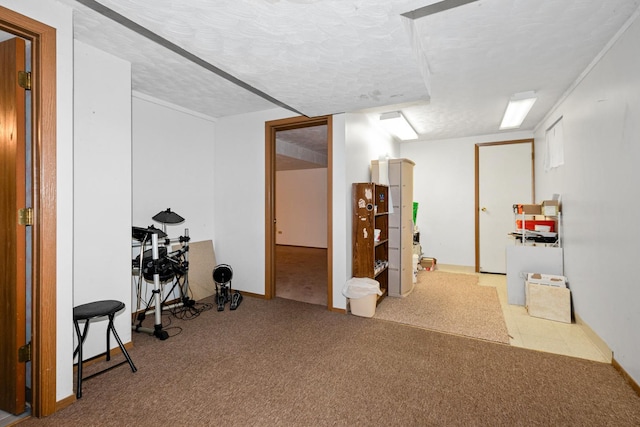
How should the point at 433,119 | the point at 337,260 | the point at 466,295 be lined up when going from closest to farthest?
the point at 337,260 < the point at 466,295 < the point at 433,119

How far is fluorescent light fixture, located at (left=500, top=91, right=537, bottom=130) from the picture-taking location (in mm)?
3457

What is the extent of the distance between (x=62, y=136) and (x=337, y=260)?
2.73 meters

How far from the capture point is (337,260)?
3.57m

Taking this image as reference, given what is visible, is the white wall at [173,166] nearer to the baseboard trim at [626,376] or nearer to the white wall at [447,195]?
the white wall at [447,195]

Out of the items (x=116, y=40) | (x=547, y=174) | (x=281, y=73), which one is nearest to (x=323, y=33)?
(x=281, y=73)

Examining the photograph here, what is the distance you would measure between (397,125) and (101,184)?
392 cm

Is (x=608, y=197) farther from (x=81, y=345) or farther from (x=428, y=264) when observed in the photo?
A: (x=81, y=345)

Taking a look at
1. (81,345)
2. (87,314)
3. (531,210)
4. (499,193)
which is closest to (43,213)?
(87,314)

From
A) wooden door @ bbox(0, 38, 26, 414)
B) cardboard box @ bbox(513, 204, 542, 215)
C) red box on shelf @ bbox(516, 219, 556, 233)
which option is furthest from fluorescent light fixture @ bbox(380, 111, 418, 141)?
wooden door @ bbox(0, 38, 26, 414)

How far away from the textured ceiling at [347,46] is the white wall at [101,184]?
26 centimetres

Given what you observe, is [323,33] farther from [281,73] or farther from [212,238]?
[212,238]

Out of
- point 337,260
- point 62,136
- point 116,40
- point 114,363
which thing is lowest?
point 114,363

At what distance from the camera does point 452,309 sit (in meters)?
3.56

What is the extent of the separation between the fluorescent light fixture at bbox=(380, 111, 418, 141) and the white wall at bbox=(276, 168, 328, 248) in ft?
11.5
